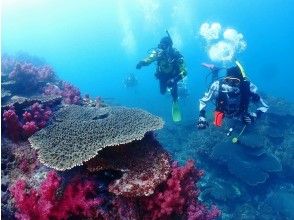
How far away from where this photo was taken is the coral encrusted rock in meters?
4.14

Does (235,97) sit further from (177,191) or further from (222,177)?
(222,177)

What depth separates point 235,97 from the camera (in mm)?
7051

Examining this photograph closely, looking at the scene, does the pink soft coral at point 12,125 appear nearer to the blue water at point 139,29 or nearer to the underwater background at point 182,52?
the underwater background at point 182,52

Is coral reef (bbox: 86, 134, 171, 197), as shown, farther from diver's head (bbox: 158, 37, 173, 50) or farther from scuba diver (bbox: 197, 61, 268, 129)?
diver's head (bbox: 158, 37, 173, 50)

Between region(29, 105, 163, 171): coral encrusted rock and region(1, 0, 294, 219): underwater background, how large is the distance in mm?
1742

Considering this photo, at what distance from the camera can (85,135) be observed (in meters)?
4.55

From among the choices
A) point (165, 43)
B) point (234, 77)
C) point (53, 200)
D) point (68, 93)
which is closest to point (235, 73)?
point (234, 77)

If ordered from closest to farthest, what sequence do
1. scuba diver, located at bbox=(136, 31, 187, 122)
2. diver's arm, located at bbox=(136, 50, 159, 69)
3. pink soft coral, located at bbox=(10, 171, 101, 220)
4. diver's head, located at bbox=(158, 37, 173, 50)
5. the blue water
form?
pink soft coral, located at bbox=(10, 171, 101, 220) < diver's arm, located at bbox=(136, 50, 159, 69) < scuba diver, located at bbox=(136, 31, 187, 122) < diver's head, located at bbox=(158, 37, 173, 50) < the blue water

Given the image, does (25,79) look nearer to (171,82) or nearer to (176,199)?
(171,82)

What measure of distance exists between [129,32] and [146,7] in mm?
29405

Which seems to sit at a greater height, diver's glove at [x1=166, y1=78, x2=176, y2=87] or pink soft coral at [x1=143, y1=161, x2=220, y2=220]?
diver's glove at [x1=166, y1=78, x2=176, y2=87]

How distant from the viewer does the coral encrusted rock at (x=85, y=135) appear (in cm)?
414

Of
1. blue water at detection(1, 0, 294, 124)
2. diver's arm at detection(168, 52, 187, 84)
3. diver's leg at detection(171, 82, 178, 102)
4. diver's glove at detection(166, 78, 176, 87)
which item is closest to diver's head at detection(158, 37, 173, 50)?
diver's arm at detection(168, 52, 187, 84)

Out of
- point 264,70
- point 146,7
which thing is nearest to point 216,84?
point 264,70
